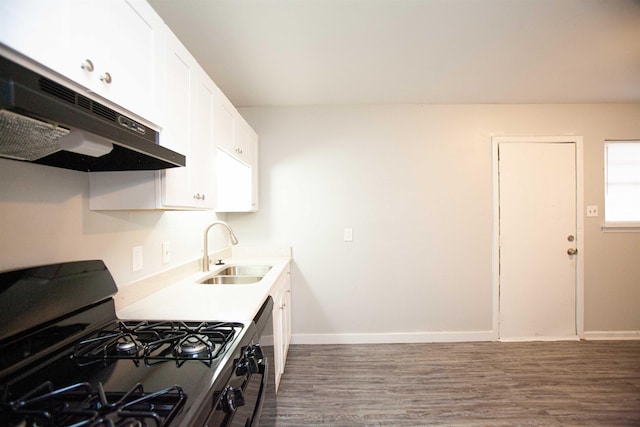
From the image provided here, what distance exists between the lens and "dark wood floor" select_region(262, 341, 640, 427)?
5.59 feet

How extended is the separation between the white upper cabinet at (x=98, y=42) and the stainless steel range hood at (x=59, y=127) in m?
0.07

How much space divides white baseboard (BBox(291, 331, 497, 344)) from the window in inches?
73.5

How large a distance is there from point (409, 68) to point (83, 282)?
2.39 m

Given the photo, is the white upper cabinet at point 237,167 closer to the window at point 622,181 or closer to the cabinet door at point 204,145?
the cabinet door at point 204,145

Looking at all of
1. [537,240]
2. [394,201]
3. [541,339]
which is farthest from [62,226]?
[541,339]

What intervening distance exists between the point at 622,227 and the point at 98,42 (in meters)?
4.32

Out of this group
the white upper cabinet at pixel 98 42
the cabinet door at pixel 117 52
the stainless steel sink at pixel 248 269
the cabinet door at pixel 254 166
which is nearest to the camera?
the white upper cabinet at pixel 98 42

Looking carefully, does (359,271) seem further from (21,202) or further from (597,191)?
(597,191)

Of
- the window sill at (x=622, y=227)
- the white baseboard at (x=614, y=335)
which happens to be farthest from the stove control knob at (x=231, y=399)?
the window sill at (x=622, y=227)

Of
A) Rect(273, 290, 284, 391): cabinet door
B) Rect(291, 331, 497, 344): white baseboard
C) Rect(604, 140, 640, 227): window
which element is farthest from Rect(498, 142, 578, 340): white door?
Rect(273, 290, 284, 391): cabinet door

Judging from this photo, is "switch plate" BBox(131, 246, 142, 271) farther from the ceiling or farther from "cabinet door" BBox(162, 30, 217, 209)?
the ceiling

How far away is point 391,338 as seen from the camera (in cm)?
267

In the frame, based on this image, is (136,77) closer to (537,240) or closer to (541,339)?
(537,240)

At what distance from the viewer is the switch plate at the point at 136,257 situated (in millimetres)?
1339
